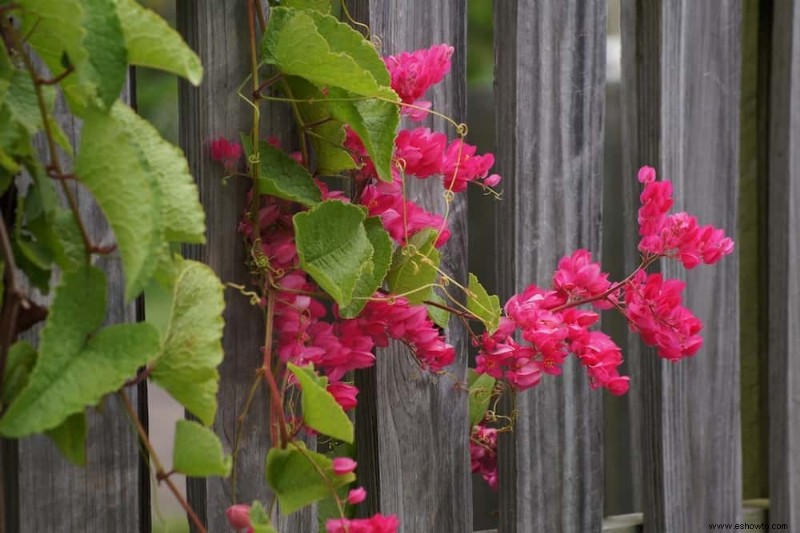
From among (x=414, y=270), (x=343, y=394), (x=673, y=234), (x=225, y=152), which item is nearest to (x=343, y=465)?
(x=343, y=394)

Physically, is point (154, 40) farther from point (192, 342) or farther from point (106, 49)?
point (192, 342)

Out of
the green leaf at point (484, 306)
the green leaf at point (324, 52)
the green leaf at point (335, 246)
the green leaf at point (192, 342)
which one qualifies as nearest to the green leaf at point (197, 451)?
the green leaf at point (192, 342)

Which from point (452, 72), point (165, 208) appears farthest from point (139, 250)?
point (452, 72)

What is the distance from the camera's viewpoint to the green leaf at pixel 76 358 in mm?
623

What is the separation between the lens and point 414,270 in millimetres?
1107

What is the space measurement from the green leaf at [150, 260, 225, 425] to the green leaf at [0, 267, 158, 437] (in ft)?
0.20

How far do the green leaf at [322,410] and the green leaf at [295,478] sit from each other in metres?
0.06

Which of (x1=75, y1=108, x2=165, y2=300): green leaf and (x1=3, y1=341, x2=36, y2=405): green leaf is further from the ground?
(x1=75, y1=108, x2=165, y2=300): green leaf

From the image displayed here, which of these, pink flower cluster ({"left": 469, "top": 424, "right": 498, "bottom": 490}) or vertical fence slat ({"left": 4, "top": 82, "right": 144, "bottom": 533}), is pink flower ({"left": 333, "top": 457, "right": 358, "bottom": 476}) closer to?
vertical fence slat ({"left": 4, "top": 82, "right": 144, "bottom": 533})

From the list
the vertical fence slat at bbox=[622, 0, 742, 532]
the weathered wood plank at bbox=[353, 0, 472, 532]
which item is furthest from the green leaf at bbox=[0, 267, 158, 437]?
the vertical fence slat at bbox=[622, 0, 742, 532]

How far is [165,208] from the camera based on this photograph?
0.68m

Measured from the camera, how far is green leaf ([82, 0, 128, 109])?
62 centimetres

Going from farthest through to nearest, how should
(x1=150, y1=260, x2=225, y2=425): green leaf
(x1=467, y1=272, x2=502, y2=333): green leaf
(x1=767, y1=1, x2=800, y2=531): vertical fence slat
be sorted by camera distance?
(x1=767, y1=1, x2=800, y2=531): vertical fence slat → (x1=467, y1=272, x2=502, y2=333): green leaf → (x1=150, y1=260, x2=225, y2=425): green leaf

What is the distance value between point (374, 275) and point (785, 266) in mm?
1007
